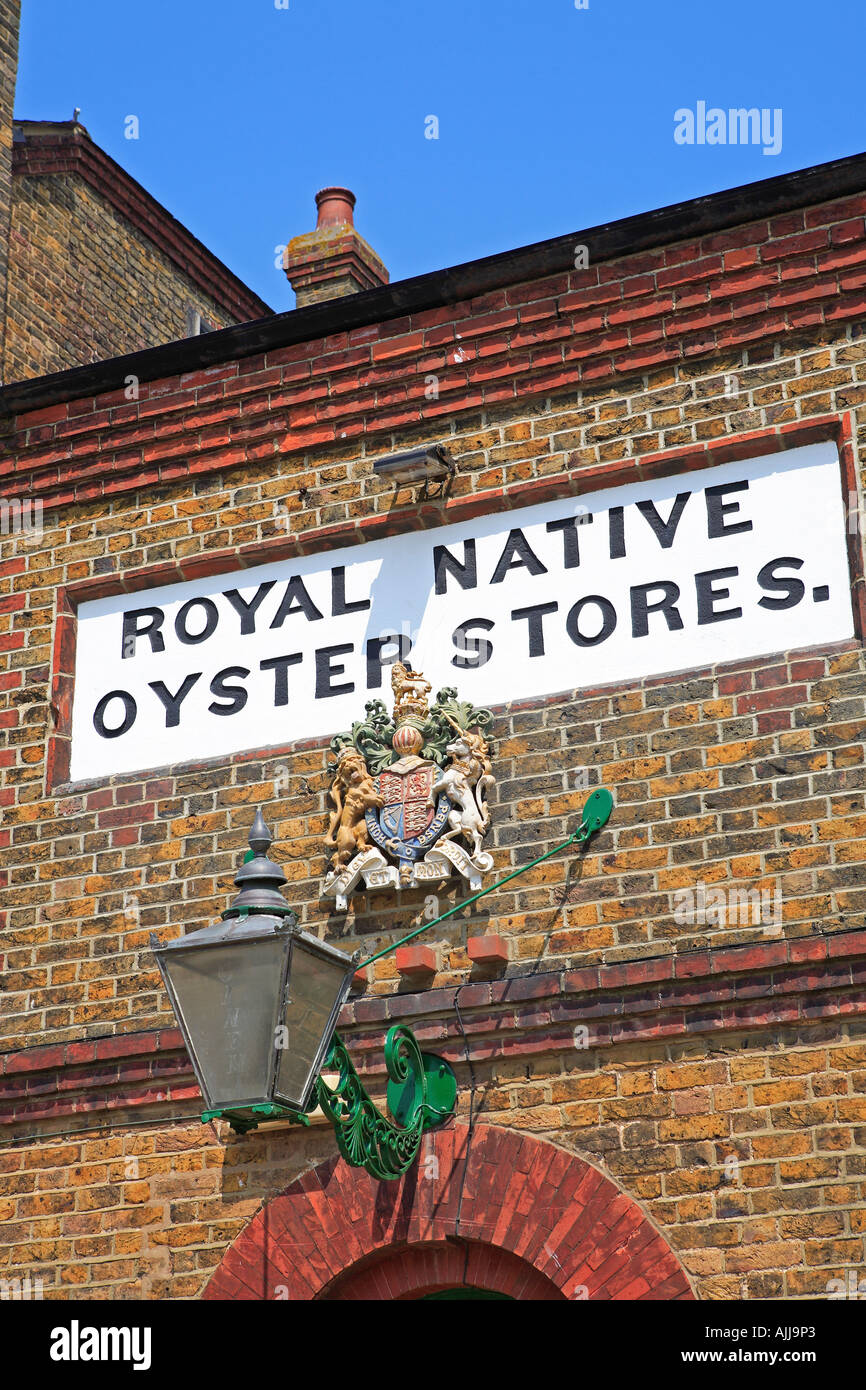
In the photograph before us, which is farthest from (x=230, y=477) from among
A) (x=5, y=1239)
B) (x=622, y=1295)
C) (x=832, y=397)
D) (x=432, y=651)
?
(x=622, y=1295)

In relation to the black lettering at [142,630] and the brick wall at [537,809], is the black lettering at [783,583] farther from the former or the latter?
the black lettering at [142,630]

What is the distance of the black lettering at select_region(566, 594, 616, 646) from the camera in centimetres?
906

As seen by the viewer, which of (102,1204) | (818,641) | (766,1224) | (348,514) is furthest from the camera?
(348,514)

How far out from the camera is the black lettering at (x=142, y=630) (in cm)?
1016

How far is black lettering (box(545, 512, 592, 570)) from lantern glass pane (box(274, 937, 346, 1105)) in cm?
315

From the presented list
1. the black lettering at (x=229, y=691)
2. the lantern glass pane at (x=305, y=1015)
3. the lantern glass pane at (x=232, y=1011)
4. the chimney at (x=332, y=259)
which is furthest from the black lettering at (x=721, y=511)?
the chimney at (x=332, y=259)

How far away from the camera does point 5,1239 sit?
30.6 ft

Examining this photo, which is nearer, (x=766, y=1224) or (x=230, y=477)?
(x=766, y=1224)

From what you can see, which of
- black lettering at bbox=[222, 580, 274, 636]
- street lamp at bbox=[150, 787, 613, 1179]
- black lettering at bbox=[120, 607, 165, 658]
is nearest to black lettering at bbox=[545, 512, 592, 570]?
black lettering at bbox=[222, 580, 274, 636]

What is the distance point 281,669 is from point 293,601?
1.18 ft

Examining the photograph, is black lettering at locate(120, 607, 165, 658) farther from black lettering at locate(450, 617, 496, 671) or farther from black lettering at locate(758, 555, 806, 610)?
black lettering at locate(758, 555, 806, 610)
